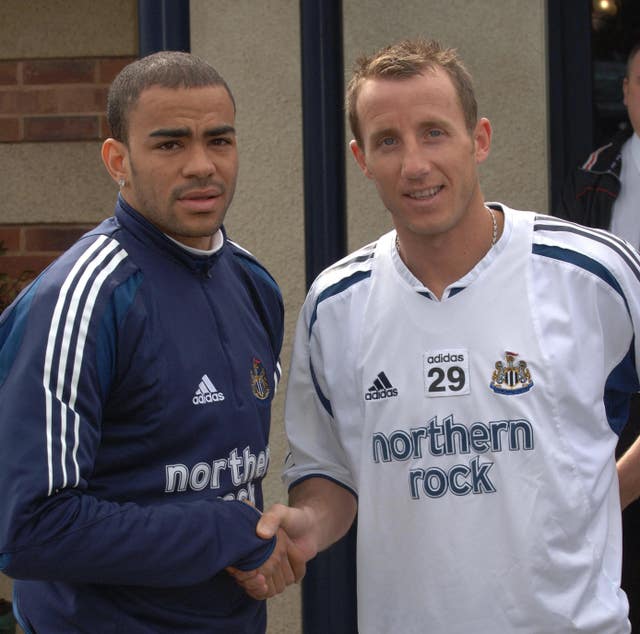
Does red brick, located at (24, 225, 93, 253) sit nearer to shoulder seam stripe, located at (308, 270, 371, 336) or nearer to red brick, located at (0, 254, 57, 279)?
red brick, located at (0, 254, 57, 279)

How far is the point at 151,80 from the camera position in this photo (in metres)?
2.30

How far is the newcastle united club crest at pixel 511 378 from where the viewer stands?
91.2 inches

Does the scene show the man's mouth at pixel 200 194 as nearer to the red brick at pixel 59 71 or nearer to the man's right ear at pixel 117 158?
the man's right ear at pixel 117 158

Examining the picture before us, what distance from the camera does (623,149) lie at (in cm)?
357

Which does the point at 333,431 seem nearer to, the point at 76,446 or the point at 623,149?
the point at 76,446

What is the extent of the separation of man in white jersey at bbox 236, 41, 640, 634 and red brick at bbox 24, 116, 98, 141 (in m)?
2.29

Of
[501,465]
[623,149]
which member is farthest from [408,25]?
[501,465]

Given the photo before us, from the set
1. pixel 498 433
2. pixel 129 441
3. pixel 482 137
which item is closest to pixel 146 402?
pixel 129 441

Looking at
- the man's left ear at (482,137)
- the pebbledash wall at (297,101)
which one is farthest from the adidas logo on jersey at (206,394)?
the pebbledash wall at (297,101)

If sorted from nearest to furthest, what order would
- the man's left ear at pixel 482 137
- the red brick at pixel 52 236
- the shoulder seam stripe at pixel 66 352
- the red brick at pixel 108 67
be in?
the shoulder seam stripe at pixel 66 352 < the man's left ear at pixel 482 137 < the red brick at pixel 108 67 < the red brick at pixel 52 236

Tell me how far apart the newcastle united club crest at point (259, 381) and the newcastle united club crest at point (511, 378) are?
47 cm

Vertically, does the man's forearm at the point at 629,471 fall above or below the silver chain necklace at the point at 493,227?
below

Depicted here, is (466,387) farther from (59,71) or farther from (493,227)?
(59,71)

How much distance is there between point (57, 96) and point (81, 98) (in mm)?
100
